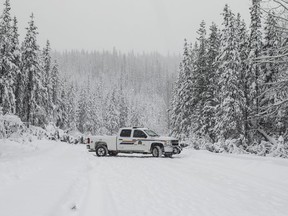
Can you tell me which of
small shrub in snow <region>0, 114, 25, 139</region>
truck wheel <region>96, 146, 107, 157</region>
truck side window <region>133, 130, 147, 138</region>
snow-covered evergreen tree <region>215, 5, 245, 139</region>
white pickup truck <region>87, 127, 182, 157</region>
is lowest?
truck wheel <region>96, 146, 107, 157</region>

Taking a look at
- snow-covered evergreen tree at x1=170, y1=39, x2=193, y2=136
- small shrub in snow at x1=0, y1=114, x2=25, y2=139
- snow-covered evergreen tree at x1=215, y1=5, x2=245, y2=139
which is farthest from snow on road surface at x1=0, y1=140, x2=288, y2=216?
snow-covered evergreen tree at x1=170, y1=39, x2=193, y2=136

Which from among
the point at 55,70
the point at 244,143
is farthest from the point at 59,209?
the point at 55,70

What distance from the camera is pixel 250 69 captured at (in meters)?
33.0

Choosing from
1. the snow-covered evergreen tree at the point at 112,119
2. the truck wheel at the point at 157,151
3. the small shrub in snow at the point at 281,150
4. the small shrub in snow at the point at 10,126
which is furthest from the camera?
the snow-covered evergreen tree at the point at 112,119

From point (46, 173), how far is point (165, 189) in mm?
5078

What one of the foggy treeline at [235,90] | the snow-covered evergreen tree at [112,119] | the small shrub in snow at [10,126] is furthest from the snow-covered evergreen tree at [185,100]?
the snow-covered evergreen tree at [112,119]

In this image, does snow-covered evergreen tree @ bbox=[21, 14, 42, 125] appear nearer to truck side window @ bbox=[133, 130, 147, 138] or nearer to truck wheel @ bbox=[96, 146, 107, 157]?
truck wheel @ bbox=[96, 146, 107, 157]

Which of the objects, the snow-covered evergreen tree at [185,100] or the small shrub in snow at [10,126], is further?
the snow-covered evergreen tree at [185,100]

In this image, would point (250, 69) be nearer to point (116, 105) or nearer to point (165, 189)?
point (165, 189)

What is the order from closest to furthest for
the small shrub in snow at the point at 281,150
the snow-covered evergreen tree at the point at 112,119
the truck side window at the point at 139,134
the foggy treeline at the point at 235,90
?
the truck side window at the point at 139,134, the small shrub in snow at the point at 281,150, the foggy treeline at the point at 235,90, the snow-covered evergreen tree at the point at 112,119

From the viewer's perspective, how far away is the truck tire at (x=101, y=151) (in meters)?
23.2

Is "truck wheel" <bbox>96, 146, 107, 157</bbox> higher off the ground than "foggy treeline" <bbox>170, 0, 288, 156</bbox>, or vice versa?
"foggy treeline" <bbox>170, 0, 288, 156</bbox>

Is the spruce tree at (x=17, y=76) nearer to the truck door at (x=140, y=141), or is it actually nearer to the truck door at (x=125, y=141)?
the truck door at (x=125, y=141)

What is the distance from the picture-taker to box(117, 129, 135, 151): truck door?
→ 22605mm
